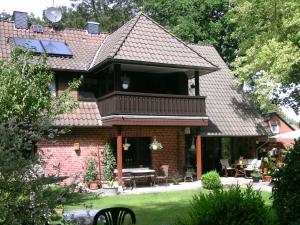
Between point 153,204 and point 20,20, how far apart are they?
1307 centimetres

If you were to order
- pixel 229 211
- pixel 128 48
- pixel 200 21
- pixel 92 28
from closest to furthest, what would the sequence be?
pixel 229 211 < pixel 128 48 < pixel 92 28 < pixel 200 21

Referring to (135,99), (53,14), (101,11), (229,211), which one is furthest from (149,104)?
(101,11)

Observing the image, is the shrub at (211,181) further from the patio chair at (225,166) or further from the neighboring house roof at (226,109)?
the patio chair at (225,166)

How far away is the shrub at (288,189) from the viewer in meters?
7.30

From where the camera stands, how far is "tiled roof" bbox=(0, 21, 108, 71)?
66.8 ft

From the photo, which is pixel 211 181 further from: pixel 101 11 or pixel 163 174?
pixel 101 11

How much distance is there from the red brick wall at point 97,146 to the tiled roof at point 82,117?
476 millimetres

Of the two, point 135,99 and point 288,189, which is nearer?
point 288,189

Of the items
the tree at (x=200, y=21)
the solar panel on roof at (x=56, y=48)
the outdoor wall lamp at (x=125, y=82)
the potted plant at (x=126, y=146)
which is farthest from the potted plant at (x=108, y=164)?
the tree at (x=200, y=21)

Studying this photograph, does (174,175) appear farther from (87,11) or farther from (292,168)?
(87,11)

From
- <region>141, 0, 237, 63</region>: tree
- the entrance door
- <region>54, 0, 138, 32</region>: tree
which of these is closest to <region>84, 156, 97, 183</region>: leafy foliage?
the entrance door

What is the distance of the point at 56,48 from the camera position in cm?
2145

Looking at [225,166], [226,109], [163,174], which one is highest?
[226,109]

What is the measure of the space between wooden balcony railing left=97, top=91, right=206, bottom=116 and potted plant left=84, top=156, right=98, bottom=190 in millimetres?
2227
